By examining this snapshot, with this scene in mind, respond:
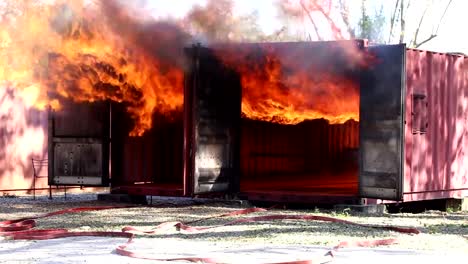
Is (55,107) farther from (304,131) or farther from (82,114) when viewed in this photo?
(304,131)

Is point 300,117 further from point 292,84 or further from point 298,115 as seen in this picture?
point 292,84

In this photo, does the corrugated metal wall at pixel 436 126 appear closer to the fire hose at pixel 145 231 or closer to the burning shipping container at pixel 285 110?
the burning shipping container at pixel 285 110

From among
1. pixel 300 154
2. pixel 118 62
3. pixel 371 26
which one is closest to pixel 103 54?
pixel 118 62

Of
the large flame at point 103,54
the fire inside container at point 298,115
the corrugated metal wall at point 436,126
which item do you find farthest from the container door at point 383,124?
Answer: the large flame at point 103,54

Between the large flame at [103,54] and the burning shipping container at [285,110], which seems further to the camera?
the large flame at [103,54]

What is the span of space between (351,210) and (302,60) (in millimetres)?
3163

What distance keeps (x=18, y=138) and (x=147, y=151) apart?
442 cm

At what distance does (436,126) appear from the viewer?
53.2 feet

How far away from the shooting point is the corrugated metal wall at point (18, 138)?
20359 mm

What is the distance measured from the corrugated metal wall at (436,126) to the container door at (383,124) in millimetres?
562

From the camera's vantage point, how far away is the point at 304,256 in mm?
10055

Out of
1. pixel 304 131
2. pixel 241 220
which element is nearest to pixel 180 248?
pixel 241 220

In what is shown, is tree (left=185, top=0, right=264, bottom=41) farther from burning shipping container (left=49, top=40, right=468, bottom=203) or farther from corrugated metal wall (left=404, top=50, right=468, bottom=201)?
corrugated metal wall (left=404, top=50, right=468, bottom=201)

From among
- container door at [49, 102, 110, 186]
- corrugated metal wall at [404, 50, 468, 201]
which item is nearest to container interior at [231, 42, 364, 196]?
corrugated metal wall at [404, 50, 468, 201]
